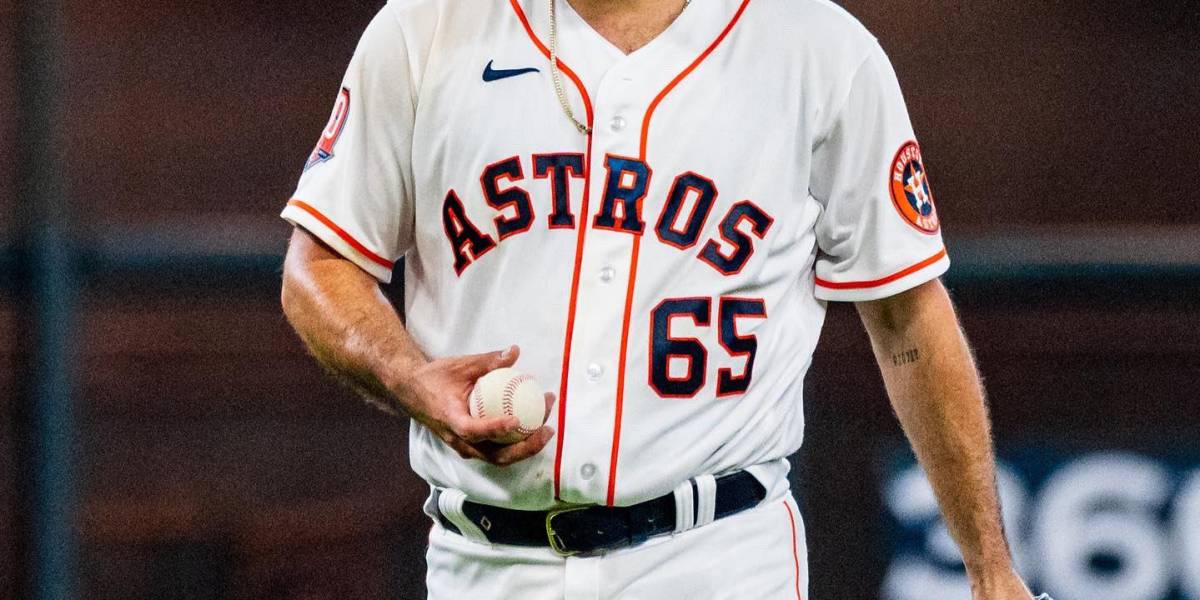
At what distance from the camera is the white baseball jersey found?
1.63 m

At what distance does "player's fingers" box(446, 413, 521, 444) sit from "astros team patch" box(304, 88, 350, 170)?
513mm

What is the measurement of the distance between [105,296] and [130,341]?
12 cm

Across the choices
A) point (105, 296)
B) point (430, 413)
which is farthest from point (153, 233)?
point (430, 413)

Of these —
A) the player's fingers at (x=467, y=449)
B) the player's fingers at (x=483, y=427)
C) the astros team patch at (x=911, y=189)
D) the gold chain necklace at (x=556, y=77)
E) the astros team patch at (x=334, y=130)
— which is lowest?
the player's fingers at (x=467, y=449)

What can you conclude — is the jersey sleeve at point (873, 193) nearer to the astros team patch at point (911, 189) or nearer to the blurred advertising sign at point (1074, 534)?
the astros team patch at point (911, 189)

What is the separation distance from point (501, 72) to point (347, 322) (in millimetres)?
354

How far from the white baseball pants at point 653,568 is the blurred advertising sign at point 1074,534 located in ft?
4.63

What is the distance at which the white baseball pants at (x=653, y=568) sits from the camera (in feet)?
5.34

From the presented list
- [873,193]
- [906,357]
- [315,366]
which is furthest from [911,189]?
[315,366]

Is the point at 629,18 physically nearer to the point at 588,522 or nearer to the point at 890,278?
the point at 890,278

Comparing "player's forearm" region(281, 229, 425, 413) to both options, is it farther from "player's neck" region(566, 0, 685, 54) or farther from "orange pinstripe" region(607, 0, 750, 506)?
"player's neck" region(566, 0, 685, 54)

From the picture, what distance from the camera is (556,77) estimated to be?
1706 mm

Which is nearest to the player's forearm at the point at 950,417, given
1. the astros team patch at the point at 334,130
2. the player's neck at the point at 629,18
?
the player's neck at the point at 629,18

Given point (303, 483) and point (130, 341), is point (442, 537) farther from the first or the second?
point (130, 341)
